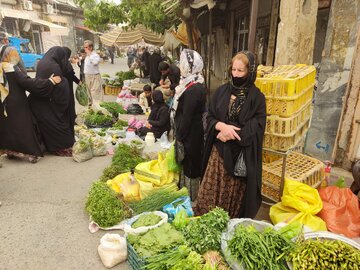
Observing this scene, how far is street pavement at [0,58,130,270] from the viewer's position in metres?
2.71

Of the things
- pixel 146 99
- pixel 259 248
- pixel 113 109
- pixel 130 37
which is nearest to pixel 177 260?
pixel 259 248

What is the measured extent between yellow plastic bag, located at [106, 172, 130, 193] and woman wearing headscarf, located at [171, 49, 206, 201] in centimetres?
90

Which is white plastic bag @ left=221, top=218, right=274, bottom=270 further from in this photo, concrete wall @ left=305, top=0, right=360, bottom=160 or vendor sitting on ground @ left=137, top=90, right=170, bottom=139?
vendor sitting on ground @ left=137, top=90, right=170, bottom=139

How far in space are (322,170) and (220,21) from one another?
7.08 meters

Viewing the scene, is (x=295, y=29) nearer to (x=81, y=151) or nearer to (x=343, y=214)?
(x=343, y=214)

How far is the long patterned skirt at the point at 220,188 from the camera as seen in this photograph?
2.83m

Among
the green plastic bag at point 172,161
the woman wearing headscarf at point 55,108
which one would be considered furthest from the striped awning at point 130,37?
the green plastic bag at point 172,161

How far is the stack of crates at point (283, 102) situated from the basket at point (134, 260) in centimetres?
184

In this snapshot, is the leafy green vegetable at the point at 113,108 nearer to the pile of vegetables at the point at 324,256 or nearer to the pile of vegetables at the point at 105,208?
the pile of vegetables at the point at 105,208

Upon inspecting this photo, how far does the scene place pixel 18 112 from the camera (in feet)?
15.1

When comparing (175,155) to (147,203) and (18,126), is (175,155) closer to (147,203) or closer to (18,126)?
(147,203)

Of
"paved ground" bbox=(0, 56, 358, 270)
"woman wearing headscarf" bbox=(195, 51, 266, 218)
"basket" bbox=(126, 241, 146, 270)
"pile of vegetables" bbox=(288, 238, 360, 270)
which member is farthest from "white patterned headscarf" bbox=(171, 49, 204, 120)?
"pile of vegetables" bbox=(288, 238, 360, 270)

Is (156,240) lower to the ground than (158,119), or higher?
lower

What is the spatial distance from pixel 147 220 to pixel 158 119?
3169mm
